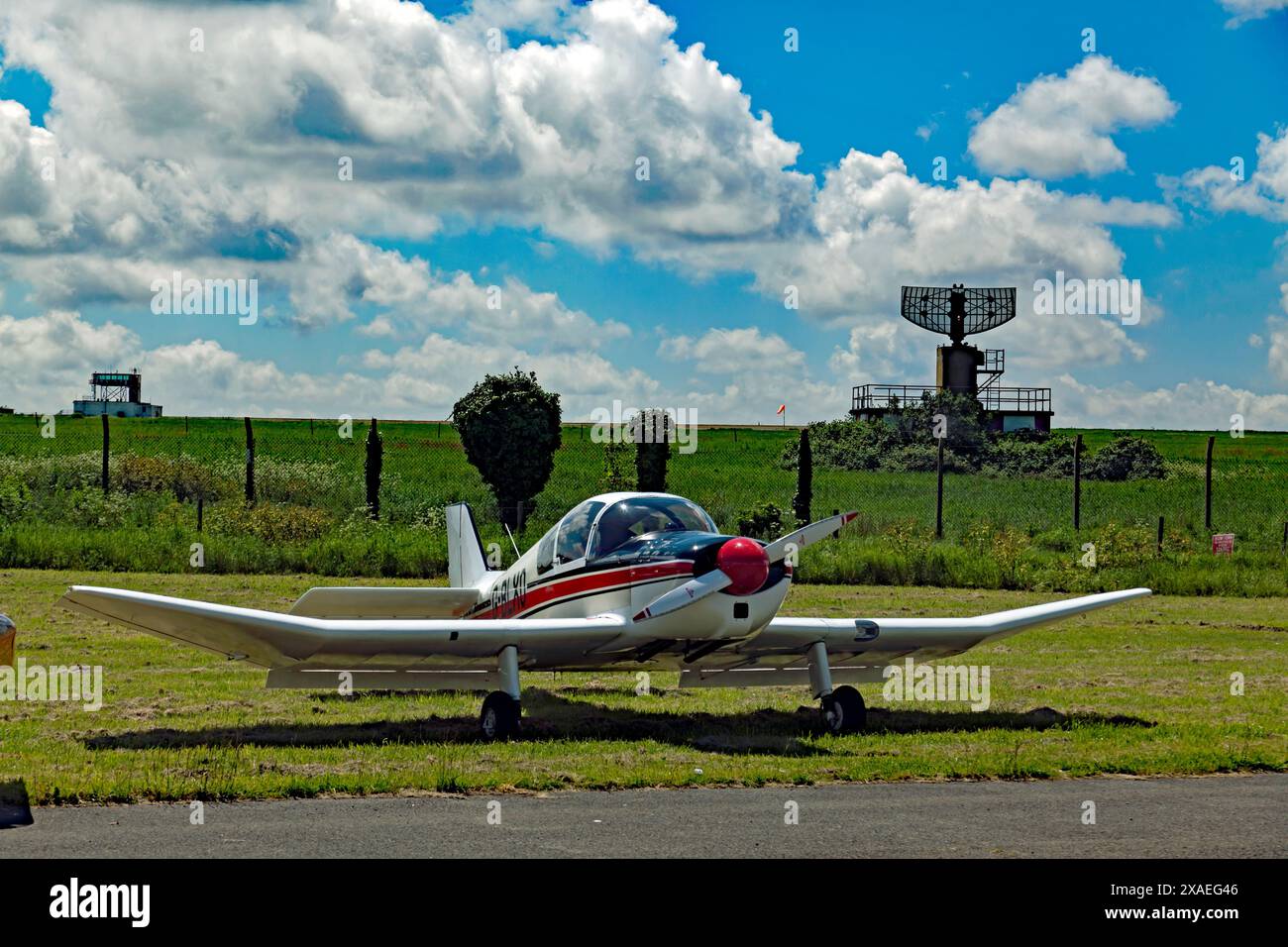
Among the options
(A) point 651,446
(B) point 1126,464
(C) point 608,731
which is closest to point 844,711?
(C) point 608,731

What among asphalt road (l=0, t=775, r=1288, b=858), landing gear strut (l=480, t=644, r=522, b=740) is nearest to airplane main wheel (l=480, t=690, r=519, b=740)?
landing gear strut (l=480, t=644, r=522, b=740)

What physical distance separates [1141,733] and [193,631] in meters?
8.51

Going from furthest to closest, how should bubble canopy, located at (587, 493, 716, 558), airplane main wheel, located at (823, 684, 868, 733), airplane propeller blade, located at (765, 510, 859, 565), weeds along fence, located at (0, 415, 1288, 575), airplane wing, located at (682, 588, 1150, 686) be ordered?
weeds along fence, located at (0, 415, 1288, 575)
airplane wing, located at (682, 588, 1150, 686)
bubble canopy, located at (587, 493, 716, 558)
airplane main wheel, located at (823, 684, 868, 733)
airplane propeller blade, located at (765, 510, 859, 565)

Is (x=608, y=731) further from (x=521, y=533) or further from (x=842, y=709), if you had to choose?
(x=521, y=533)

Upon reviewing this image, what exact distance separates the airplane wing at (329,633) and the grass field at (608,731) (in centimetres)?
65

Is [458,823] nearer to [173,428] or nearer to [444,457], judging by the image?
[444,457]

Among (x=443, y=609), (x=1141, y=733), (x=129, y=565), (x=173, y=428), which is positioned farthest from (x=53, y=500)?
(x=173, y=428)

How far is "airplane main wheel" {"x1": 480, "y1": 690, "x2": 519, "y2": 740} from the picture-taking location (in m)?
11.8

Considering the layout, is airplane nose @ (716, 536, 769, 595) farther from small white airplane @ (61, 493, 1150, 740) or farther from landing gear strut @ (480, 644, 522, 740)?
landing gear strut @ (480, 644, 522, 740)

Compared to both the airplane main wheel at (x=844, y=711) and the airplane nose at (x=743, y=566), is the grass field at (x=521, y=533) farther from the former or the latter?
the airplane nose at (x=743, y=566)

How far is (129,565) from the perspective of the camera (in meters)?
26.0

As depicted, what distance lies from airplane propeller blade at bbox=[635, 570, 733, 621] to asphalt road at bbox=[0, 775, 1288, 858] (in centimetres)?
223

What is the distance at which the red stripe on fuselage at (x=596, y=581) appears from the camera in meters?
12.0

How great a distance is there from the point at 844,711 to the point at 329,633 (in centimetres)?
479
